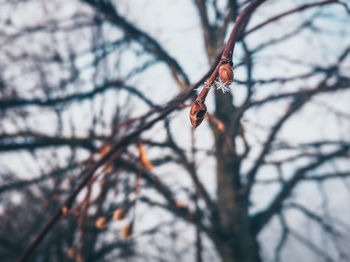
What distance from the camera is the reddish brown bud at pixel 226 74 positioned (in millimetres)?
410

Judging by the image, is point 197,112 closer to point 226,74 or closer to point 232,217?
point 226,74

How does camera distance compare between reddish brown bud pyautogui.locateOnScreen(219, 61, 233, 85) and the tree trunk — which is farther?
the tree trunk

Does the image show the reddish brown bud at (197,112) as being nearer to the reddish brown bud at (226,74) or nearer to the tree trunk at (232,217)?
the reddish brown bud at (226,74)

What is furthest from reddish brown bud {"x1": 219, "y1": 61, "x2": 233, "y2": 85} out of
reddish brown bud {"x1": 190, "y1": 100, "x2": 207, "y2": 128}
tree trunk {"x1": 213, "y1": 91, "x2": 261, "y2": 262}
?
tree trunk {"x1": 213, "y1": 91, "x2": 261, "y2": 262}

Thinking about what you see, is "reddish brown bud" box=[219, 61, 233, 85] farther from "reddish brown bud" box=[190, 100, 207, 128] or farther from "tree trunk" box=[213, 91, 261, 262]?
"tree trunk" box=[213, 91, 261, 262]

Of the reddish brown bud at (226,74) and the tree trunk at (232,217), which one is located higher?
the tree trunk at (232,217)

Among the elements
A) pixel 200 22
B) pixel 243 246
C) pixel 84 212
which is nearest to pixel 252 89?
pixel 84 212

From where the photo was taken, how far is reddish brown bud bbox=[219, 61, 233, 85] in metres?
0.41

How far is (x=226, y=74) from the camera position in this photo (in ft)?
1.36

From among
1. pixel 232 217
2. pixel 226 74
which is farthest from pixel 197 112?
pixel 232 217

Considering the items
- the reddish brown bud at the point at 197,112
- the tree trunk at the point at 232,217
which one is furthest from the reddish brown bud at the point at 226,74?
the tree trunk at the point at 232,217

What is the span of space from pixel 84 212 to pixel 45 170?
4074 mm

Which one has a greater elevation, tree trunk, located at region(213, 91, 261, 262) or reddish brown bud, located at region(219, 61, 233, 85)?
tree trunk, located at region(213, 91, 261, 262)

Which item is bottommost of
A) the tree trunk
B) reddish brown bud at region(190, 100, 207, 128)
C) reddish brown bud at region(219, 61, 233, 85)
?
reddish brown bud at region(190, 100, 207, 128)
